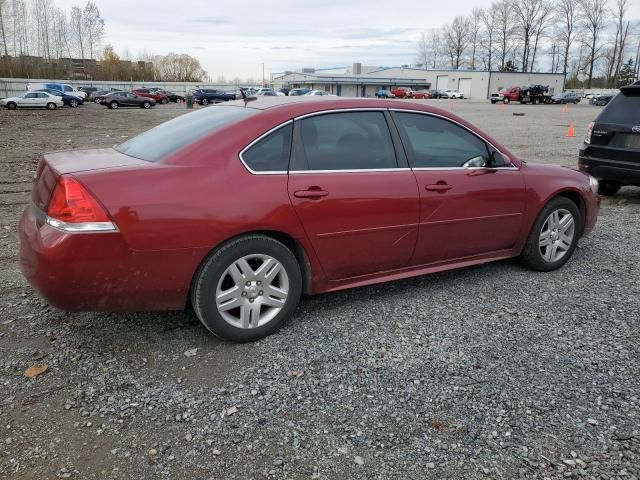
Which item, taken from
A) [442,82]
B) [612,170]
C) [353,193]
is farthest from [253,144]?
[442,82]

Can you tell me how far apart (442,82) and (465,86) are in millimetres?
7827

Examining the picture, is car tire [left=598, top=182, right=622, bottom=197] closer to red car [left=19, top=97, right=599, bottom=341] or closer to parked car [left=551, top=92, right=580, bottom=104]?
red car [left=19, top=97, right=599, bottom=341]

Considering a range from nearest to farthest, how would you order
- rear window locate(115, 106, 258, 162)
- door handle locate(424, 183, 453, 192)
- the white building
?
rear window locate(115, 106, 258, 162), door handle locate(424, 183, 453, 192), the white building

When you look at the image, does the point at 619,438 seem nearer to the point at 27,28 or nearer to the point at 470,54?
the point at 27,28

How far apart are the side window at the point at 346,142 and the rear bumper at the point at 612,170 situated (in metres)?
4.83

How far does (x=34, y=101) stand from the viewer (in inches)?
1469

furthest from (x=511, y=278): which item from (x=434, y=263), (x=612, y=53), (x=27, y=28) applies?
(x=612, y=53)

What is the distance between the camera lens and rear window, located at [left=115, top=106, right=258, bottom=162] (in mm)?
3549

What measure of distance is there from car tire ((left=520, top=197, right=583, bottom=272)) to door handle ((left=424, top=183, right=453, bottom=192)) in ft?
3.86

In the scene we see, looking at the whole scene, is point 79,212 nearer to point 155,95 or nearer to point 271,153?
point 271,153

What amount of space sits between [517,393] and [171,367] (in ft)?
6.68

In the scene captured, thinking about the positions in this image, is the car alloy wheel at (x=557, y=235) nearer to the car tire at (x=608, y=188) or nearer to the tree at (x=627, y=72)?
the car tire at (x=608, y=188)

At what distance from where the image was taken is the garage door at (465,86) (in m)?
91.2

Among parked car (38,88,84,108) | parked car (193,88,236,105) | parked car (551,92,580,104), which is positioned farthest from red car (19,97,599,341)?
parked car (551,92,580,104)
